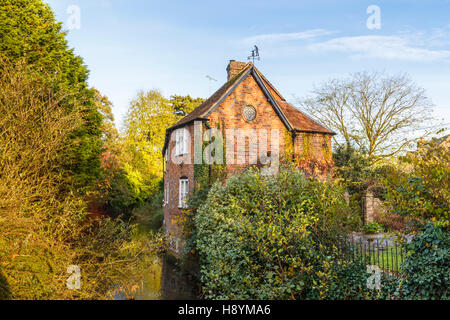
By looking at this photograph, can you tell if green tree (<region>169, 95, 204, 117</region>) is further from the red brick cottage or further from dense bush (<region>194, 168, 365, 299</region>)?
dense bush (<region>194, 168, 365, 299</region>)

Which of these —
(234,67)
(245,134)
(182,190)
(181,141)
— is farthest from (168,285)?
(234,67)

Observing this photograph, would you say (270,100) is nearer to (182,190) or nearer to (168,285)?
(182,190)

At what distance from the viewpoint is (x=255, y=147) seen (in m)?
16.8

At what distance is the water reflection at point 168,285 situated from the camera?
11781 mm

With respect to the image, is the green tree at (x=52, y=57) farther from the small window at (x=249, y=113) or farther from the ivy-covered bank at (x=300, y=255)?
the small window at (x=249, y=113)

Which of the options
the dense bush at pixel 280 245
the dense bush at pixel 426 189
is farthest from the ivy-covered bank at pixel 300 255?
the dense bush at pixel 426 189

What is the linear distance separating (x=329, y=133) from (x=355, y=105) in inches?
357

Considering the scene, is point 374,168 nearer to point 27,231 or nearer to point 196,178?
point 196,178

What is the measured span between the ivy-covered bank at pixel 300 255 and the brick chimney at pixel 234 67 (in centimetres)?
1141

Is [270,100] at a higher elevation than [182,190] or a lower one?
higher

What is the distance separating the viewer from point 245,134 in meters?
16.7

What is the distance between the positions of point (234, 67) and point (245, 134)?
243 inches
